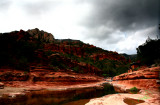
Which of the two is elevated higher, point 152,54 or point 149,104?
point 152,54

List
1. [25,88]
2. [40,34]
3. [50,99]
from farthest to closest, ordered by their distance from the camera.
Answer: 1. [40,34]
2. [25,88]
3. [50,99]

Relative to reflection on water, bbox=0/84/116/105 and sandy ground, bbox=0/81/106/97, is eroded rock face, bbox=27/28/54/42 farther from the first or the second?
reflection on water, bbox=0/84/116/105

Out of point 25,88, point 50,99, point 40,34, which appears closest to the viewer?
point 50,99

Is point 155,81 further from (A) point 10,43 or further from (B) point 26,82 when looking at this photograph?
(A) point 10,43

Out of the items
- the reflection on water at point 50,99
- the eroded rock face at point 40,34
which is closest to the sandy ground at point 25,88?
the reflection on water at point 50,99

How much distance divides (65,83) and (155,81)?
19.4 metres

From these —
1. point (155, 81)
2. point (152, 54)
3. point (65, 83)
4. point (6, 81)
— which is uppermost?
point (152, 54)

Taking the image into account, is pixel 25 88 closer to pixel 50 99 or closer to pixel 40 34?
pixel 50 99

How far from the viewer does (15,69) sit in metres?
21.8

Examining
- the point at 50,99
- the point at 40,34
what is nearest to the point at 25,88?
the point at 50,99

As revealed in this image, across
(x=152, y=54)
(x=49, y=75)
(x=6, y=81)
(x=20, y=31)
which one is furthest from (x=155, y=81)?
(x=20, y=31)

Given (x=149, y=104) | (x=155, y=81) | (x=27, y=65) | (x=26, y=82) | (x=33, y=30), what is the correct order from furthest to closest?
(x=33, y=30) → (x=27, y=65) → (x=26, y=82) → (x=155, y=81) → (x=149, y=104)

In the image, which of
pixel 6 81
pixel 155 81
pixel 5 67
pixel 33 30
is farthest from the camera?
→ pixel 33 30

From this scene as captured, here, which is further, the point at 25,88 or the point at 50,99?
the point at 25,88
